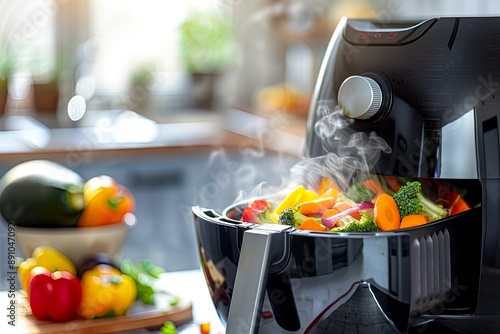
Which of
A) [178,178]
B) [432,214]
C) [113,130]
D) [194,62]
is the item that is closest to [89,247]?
[432,214]

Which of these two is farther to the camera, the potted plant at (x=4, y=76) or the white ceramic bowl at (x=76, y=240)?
the potted plant at (x=4, y=76)

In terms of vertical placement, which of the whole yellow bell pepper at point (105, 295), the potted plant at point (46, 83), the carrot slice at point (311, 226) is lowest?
the whole yellow bell pepper at point (105, 295)

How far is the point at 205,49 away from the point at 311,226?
2472 mm

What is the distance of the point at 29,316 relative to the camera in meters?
0.91

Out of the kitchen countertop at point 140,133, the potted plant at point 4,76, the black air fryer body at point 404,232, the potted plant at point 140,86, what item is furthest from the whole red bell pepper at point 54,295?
the potted plant at point 140,86

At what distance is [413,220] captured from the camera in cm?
68

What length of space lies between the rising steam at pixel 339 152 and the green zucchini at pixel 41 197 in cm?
46

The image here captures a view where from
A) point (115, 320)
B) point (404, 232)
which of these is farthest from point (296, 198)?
point (115, 320)

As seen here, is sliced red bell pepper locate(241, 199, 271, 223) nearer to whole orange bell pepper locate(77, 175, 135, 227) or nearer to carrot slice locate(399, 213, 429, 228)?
carrot slice locate(399, 213, 429, 228)

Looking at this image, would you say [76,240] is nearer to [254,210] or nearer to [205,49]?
[254,210]

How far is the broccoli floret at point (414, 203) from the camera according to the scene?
2.28ft

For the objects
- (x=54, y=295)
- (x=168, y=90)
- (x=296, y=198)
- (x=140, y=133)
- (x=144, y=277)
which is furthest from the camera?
(x=168, y=90)

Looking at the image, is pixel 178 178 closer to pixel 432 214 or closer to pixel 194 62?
pixel 194 62

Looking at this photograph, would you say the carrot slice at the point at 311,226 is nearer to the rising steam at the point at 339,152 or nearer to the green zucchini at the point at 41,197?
the rising steam at the point at 339,152
